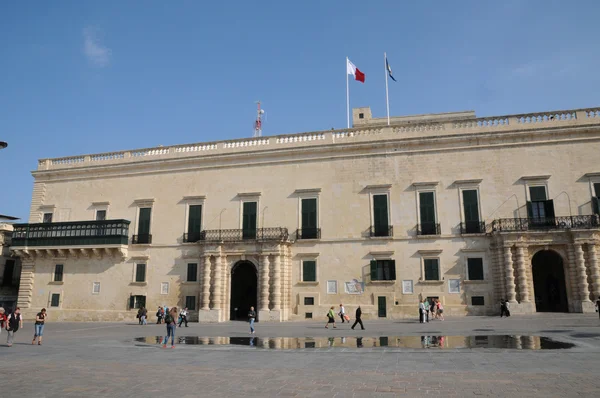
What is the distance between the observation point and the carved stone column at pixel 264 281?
27812 millimetres

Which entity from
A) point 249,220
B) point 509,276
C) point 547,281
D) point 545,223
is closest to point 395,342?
point 509,276

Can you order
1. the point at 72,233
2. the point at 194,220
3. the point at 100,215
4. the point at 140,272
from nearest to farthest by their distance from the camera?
1. the point at 194,220
2. the point at 140,272
3. the point at 72,233
4. the point at 100,215

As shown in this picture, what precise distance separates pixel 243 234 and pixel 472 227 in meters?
14.8

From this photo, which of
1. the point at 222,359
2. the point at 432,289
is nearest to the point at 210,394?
the point at 222,359

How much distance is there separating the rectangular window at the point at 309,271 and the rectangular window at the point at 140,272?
38.9ft

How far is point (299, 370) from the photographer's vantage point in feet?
35.2

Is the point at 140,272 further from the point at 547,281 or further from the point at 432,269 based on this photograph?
the point at 547,281

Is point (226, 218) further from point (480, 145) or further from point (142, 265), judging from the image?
point (480, 145)

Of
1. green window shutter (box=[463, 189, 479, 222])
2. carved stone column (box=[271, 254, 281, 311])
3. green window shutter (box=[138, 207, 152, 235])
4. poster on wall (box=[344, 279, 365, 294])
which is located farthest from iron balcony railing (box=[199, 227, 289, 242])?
green window shutter (box=[463, 189, 479, 222])

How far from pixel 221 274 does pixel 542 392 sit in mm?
23153

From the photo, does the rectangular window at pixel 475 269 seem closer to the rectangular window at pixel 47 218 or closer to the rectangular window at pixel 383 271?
the rectangular window at pixel 383 271

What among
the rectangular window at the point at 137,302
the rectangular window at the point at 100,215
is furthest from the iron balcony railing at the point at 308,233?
the rectangular window at the point at 100,215

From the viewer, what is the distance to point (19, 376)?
1034 centimetres

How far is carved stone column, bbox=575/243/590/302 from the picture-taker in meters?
23.6
